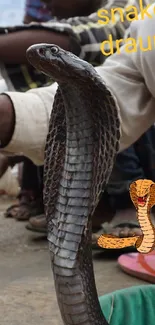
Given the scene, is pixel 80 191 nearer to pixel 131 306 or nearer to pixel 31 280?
pixel 131 306

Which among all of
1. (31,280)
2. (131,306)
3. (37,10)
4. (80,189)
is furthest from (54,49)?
(37,10)

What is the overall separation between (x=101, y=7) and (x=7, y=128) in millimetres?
790

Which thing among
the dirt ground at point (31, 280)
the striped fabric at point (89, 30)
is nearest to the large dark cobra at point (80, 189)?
the dirt ground at point (31, 280)

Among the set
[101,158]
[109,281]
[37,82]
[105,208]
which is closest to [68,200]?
[101,158]

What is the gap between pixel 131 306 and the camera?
4.09 ft

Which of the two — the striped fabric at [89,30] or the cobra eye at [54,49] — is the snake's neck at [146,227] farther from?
the striped fabric at [89,30]

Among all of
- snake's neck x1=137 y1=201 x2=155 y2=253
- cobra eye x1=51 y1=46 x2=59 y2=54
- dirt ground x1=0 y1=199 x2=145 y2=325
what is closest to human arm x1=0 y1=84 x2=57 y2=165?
dirt ground x1=0 y1=199 x2=145 y2=325

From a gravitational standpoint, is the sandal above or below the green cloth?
below

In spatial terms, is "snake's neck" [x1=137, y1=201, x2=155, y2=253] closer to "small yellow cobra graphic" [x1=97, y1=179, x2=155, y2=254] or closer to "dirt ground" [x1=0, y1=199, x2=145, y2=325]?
"small yellow cobra graphic" [x1=97, y1=179, x2=155, y2=254]

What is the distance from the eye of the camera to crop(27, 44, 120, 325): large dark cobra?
3.04 feet

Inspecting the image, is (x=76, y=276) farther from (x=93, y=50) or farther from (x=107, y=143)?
(x=93, y=50)

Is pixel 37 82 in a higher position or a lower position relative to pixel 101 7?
lower

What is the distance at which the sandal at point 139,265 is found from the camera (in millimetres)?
1534

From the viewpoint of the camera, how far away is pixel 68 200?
3.15 ft
